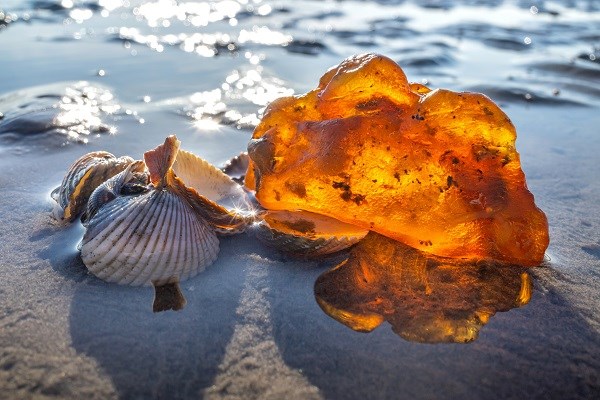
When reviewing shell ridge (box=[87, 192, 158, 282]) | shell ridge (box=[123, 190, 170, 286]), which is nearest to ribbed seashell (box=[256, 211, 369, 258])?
shell ridge (box=[123, 190, 170, 286])

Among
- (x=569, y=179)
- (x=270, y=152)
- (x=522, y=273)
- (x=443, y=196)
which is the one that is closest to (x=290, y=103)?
(x=270, y=152)

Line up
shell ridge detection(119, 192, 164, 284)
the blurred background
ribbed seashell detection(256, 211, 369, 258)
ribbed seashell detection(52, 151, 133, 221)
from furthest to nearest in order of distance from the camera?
the blurred background → ribbed seashell detection(52, 151, 133, 221) → ribbed seashell detection(256, 211, 369, 258) → shell ridge detection(119, 192, 164, 284)

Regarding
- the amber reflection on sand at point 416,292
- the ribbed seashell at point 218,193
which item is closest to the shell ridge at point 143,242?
the ribbed seashell at point 218,193

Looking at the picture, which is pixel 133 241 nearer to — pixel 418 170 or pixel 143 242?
pixel 143 242

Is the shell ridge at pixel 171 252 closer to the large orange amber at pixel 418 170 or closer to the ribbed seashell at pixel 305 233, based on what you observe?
the ribbed seashell at pixel 305 233

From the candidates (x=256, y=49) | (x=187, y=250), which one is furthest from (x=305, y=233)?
(x=256, y=49)

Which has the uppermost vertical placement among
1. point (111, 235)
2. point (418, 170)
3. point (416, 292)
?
point (418, 170)

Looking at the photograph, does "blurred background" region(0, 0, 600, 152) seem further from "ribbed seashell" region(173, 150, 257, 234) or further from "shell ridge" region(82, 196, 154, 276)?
"shell ridge" region(82, 196, 154, 276)
